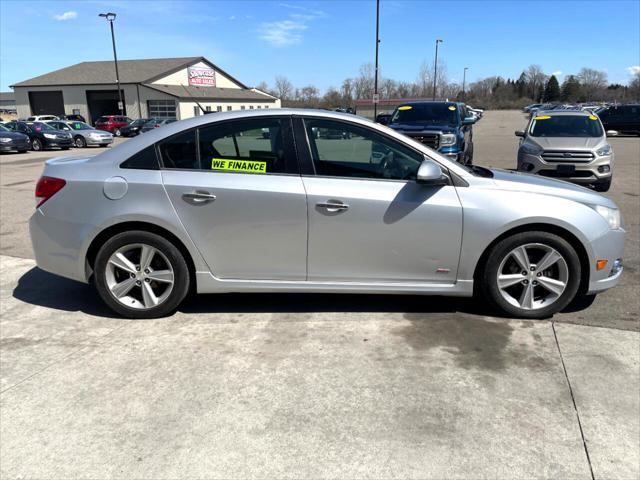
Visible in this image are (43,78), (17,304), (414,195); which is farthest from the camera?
(43,78)

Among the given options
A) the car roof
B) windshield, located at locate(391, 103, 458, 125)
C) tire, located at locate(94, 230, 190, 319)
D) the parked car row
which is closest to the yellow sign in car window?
the car roof

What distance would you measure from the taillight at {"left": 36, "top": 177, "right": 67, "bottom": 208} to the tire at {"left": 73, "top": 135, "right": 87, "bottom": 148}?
26.6 m

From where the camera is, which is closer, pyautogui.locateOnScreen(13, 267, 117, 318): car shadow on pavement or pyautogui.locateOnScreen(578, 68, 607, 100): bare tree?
pyautogui.locateOnScreen(13, 267, 117, 318): car shadow on pavement

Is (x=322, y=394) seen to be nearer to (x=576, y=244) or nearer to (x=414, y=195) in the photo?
(x=414, y=195)

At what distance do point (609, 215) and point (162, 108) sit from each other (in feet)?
187

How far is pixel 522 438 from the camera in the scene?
2666mm

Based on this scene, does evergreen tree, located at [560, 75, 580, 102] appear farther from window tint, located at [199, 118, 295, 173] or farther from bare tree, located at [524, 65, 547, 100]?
window tint, located at [199, 118, 295, 173]

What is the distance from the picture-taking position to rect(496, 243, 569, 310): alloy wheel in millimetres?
3979

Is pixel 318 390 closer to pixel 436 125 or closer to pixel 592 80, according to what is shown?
pixel 436 125

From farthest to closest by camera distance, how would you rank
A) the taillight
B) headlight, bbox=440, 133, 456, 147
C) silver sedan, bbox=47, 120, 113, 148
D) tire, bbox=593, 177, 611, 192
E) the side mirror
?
silver sedan, bbox=47, 120, 113, 148
headlight, bbox=440, 133, 456, 147
tire, bbox=593, 177, 611, 192
the taillight
the side mirror

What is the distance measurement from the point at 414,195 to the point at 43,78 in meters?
70.7

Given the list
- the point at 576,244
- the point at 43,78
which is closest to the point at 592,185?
the point at 576,244

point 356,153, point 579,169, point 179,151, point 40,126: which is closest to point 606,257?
point 356,153

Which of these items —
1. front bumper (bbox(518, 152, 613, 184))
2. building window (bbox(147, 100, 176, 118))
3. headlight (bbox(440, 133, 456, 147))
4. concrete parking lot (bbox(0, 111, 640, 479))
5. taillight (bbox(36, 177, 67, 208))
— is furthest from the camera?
building window (bbox(147, 100, 176, 118))
